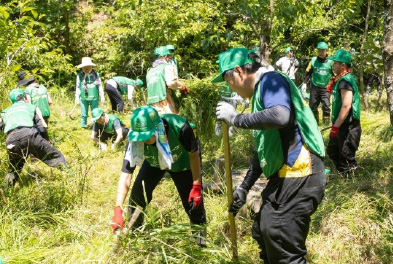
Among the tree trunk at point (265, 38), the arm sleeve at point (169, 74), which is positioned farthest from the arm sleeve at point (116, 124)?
the tree trunk at point (265, 38)

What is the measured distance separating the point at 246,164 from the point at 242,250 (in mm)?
2250

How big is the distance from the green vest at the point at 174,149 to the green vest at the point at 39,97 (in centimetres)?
481

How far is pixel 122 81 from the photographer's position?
30.3 feet

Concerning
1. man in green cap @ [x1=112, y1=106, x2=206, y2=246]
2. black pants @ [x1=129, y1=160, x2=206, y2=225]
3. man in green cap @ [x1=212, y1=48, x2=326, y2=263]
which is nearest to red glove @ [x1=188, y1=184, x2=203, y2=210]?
man in green cap @ [x1=112, y1=106, x2=206, y2=246]

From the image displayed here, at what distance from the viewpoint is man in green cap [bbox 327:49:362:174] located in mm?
4410

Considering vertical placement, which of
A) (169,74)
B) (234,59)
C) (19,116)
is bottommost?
(19,116)

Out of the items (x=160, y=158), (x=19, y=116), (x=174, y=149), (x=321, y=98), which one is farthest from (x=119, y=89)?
(x=160, y=158)

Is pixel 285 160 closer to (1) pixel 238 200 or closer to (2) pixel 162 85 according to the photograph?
(1) pixel 238 200

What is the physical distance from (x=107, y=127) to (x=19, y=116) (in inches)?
71.1

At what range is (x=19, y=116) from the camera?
206 inches

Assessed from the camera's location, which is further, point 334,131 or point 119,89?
point 119,89

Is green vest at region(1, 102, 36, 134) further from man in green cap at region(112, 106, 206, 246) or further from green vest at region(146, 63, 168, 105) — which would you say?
man in green cap at region(112, 106, 206, 246)

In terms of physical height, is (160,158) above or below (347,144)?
above

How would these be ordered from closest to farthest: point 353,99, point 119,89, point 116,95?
point 353,99, point 116,95, point 119,89
